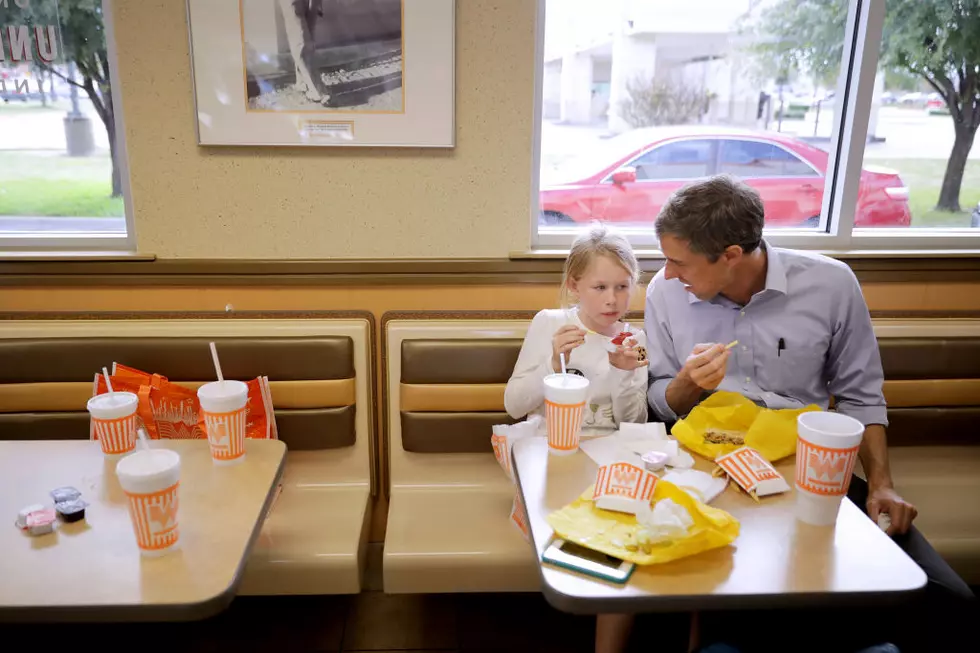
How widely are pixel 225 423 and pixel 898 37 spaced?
2743mm

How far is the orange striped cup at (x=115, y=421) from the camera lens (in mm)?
1666

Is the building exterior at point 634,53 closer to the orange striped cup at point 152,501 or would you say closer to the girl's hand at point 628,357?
the girl's hand at point 628,357

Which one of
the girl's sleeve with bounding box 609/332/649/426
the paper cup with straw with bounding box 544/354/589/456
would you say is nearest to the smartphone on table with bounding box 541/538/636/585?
the paper cup with straw with bounding box 544/354/589/456

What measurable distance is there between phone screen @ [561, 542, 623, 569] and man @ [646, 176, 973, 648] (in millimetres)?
775

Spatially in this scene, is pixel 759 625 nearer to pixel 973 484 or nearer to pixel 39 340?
pixel 973 484

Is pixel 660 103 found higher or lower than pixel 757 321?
higher

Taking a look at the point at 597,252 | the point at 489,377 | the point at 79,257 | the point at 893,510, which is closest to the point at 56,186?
the point at 79,257

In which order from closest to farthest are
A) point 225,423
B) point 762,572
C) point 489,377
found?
point 762,572, point 225,423, point 489,377

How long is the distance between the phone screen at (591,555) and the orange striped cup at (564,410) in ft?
1.35

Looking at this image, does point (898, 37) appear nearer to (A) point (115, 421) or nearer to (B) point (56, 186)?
(A) point (115, 421)

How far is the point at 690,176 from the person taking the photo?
2805 mm

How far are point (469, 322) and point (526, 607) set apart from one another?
1009 mm

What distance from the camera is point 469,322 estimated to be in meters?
2.50

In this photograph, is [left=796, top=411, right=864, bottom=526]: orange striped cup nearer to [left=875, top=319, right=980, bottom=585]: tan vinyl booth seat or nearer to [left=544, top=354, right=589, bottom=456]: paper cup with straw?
[left=544, top=354, right=589, bottom=456]: paper cup with straw
